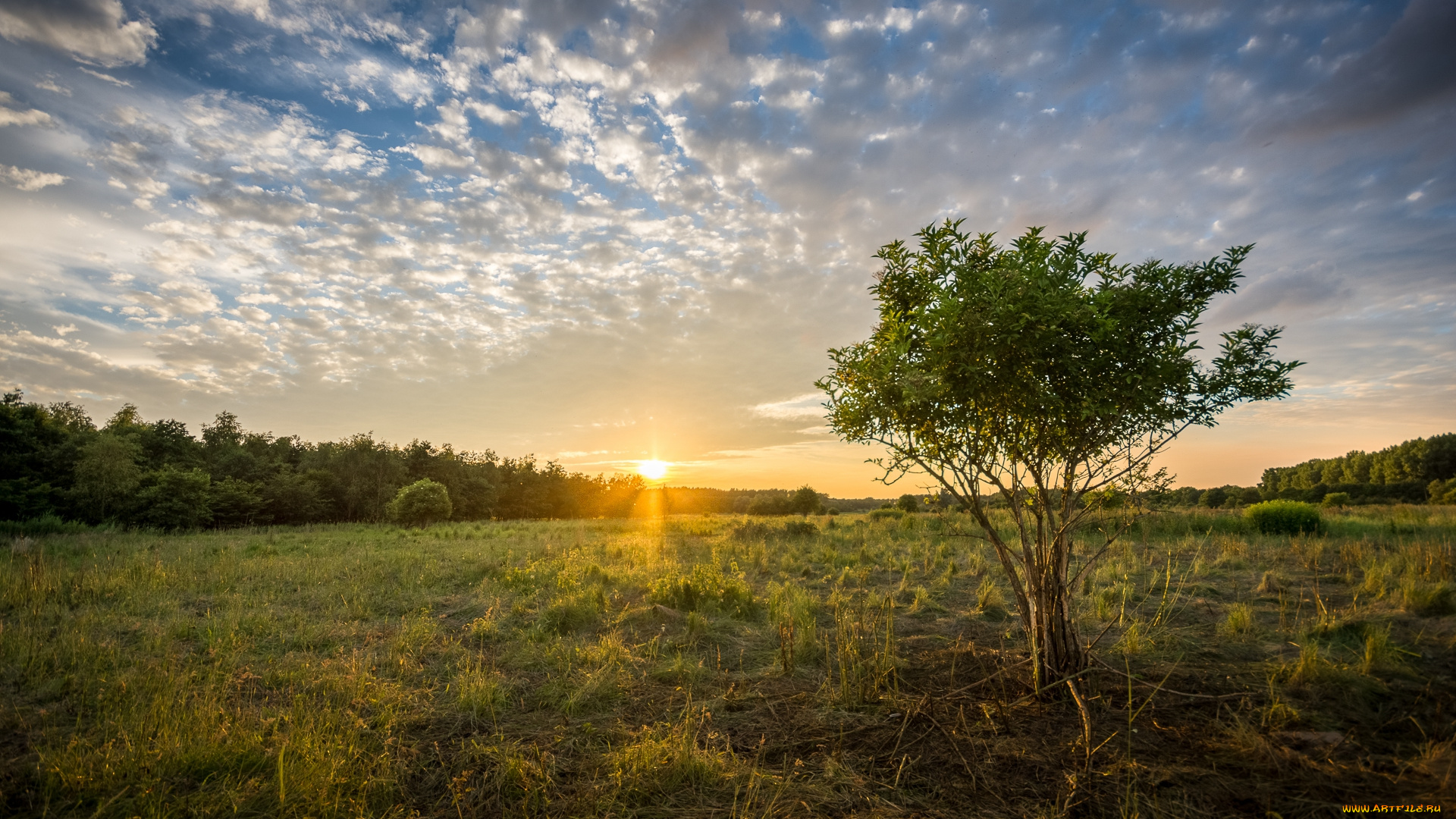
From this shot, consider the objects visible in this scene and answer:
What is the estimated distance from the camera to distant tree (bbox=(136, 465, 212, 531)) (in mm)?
27016

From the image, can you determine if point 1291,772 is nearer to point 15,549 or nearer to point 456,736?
point 456,736

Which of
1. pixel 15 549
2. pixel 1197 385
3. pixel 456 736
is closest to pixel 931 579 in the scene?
pixel 1197 385

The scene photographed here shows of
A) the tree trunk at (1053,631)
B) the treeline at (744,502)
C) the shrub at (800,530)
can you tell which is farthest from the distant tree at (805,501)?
the tree trunk at (1053,631)

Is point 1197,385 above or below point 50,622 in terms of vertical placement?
above

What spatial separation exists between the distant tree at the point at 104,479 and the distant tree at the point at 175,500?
2.84 feet

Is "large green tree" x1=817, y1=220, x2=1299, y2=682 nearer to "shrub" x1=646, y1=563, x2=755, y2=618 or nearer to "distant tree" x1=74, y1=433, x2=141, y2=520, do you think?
"shrub" x1=646, y1=563, x2=755, y2=618

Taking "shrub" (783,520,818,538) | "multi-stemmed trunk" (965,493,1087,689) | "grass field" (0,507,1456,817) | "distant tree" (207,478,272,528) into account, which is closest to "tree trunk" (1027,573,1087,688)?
"multi-stemmed trunk" (965,493,1087,689)

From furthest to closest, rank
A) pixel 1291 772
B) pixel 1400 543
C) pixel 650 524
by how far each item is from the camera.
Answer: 1. pixel 650 524
2. pixel 1400 543
3. pixel 1291 772

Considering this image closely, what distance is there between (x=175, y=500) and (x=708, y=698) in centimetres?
3466

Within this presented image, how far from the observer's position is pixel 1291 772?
13.1 feet

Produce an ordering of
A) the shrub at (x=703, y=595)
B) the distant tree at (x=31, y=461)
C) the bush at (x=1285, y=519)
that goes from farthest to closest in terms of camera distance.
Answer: the distant tree at (x=31, y=461), the bush at (x=1285, y=519), the shrub at (x=703, y=595)

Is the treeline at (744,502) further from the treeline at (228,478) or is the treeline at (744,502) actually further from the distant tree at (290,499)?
the distant tree at (290,499)

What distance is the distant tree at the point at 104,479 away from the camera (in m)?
26.2

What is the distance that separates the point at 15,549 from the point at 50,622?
9873mm
